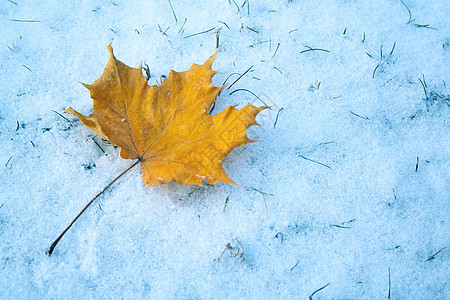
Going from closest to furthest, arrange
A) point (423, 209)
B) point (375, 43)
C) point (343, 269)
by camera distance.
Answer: point (343, 269)
point (423, 209)
point (375, 43)

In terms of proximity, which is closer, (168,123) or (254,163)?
(168,123)

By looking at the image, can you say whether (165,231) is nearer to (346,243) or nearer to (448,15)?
(346,243)

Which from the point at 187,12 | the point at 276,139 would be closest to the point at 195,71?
the point at 276,139

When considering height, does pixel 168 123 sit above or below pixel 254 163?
above
